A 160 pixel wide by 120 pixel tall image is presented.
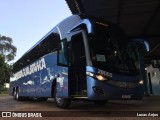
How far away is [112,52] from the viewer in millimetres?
10305

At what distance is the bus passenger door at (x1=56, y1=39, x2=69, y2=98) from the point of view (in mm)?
11016

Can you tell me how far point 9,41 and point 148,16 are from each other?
2515 inches

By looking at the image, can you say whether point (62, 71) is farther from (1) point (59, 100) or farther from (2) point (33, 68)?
(2) point (33, 68)

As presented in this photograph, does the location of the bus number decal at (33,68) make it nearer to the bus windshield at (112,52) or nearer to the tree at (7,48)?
the bus windshield at (112,52)

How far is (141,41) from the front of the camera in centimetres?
1168

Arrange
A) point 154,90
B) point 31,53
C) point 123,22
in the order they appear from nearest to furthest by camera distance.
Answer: point 31,53
point 123,22
point 154,90

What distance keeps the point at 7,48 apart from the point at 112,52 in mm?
70230

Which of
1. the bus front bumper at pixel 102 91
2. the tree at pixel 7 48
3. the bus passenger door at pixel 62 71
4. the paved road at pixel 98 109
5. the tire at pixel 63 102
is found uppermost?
the tree at pixel 7 48

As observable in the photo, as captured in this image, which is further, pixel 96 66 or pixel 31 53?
pixel 31 53

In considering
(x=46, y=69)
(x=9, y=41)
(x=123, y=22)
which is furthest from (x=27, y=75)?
(x=9, y=41)

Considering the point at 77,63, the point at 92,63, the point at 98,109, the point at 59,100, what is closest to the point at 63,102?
the point at 59,100

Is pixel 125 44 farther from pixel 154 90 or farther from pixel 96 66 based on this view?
pixel 154 90

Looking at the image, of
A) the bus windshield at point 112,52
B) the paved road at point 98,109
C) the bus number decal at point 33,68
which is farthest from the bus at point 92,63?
the bus number decal at point 33,68

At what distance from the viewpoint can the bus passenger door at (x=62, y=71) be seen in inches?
434
